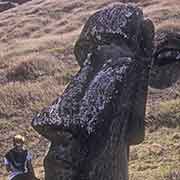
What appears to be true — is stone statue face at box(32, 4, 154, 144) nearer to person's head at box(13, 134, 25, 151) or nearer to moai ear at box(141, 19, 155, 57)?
Answer: moai ear at box(141, 19, 155, 57)

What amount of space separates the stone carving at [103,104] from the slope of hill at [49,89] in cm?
331

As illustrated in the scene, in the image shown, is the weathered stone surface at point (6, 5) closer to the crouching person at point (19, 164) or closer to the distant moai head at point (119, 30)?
the crouching person at point (19, 164)

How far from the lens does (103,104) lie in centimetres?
434

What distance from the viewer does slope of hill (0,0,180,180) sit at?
10648mm

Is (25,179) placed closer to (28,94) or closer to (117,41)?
(117,41)

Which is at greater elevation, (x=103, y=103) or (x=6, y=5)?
(x=103, y=103)

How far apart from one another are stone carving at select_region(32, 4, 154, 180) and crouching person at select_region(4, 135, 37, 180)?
2438 mm

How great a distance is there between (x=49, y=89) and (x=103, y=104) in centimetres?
1244

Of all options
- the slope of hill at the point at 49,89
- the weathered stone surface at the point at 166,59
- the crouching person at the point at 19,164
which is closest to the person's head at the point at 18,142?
the crouching person at the point at 19,164

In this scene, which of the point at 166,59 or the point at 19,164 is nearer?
the point at 166,59

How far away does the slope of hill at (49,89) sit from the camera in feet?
34.9

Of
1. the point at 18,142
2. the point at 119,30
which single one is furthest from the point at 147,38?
the point at 18,142

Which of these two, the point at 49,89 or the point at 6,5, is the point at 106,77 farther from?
the point at 6,5

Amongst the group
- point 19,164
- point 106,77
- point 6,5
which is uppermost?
point 106,77
